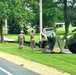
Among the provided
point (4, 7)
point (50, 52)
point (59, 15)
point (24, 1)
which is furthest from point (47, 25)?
point (50, 52)

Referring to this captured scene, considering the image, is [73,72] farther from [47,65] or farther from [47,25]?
[47,25]

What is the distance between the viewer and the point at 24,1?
1844 inches

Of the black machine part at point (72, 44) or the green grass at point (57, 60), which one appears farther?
the black machine part at point (72, 44)

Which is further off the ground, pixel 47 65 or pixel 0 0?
pixel 0 0

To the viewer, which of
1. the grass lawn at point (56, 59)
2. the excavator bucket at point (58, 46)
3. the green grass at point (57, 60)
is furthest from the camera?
the excavator bucket at point (58, 46)

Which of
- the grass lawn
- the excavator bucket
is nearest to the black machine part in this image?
the excavator bucket

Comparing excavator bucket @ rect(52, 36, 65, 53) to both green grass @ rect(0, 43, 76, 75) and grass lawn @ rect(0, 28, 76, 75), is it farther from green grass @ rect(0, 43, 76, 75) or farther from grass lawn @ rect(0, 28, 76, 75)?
green grass @ rect(0, 43, 76, 75)

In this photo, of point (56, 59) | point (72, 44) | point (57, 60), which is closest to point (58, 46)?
point (72, 44)

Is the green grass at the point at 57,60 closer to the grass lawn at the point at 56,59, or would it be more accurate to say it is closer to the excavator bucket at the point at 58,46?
the grass lawn at the point at 56,59

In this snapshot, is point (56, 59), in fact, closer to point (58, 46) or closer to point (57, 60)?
point (57, 60)

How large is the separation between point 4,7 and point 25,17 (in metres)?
3.89

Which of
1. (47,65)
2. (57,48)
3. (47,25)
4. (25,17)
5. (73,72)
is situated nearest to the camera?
(73,72)

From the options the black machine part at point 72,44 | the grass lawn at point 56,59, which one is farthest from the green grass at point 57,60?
the black machine part at point 72,44

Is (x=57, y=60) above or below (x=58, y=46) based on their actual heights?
below
